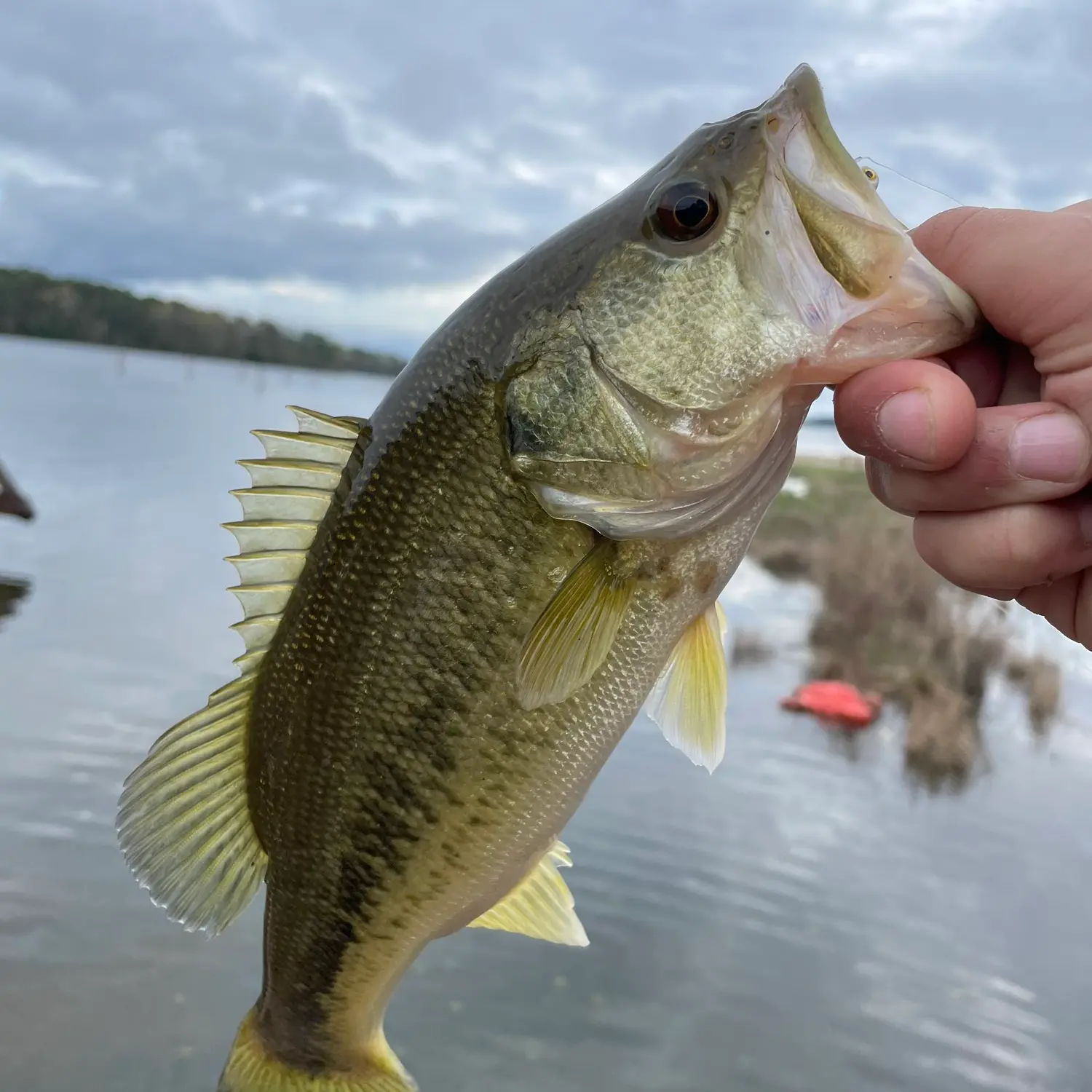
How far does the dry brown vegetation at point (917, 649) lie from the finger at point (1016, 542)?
26.4 feet

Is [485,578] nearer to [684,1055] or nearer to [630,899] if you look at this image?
[684,1055]

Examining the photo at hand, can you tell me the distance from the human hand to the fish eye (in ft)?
1.31

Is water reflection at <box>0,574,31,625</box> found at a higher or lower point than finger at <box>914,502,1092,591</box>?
lower

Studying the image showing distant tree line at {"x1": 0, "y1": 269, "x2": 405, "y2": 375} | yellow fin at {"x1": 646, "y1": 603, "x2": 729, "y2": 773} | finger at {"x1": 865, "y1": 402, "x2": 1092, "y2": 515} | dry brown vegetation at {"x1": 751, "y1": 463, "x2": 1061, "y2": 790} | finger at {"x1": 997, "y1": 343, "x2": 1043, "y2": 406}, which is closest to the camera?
finger at {"x1": 865, "y1": 402, "x2": 1092, "y2": 515}

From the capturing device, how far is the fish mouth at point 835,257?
1.51 metres

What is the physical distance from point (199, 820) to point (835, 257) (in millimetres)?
1779

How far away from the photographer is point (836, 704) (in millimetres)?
10617

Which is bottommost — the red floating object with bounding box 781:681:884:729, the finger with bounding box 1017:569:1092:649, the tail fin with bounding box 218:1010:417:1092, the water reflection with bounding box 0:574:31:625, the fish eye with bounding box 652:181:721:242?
the water reflection with bounding box 0:574:31:625

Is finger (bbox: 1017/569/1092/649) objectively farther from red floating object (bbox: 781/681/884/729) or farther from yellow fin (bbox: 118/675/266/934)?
red floating object (bbox: 781/681/884/729)

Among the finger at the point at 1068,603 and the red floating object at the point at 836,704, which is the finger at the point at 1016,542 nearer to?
the finger at the point at 1068,603

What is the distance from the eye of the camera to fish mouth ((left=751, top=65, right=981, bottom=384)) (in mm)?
1515

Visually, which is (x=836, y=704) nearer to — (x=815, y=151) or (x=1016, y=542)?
(x=1016, y=542)

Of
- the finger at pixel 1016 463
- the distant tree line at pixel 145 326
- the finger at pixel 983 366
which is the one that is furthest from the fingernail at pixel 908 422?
the distant tree line at pixel 145 326

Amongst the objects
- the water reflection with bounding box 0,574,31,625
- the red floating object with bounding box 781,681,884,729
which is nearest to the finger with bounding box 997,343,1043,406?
the red floating object with bounding box 781,681,884,729
